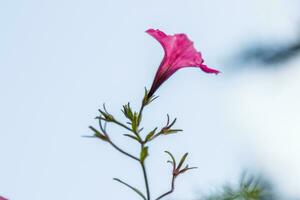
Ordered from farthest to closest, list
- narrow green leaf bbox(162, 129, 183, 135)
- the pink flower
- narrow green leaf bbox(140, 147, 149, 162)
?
1. the pink flower
2. narrow green leaf bbox(162, 129, 183, 135)
3. narrow green leaf bbox(140, 147, 149, 162)

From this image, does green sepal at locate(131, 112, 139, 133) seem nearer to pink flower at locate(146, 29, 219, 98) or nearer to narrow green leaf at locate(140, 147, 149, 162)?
narrow green leaf at locate(140, 147, 149, 162)

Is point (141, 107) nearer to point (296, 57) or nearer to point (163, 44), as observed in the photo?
point (163, 44)

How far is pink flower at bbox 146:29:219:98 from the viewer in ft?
5.31

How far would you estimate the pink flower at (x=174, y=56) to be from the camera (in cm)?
162

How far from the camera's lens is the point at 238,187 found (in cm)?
143

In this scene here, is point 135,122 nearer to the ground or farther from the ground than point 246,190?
farther from the ground

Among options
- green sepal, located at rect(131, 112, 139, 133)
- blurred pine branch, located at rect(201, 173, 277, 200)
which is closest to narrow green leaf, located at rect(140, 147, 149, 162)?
green sepal, located at rect(131, 112, 139, 133)

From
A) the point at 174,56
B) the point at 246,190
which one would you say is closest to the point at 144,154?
the point at 246,190

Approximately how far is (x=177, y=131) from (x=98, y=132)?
0.65 feet

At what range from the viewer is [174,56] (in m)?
1.72

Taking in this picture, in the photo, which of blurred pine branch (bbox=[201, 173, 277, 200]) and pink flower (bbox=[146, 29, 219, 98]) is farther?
pink flower (bbox=[146, 29, 219, 98])

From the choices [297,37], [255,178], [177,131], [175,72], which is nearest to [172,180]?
[177,131]

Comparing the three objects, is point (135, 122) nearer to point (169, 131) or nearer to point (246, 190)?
point (169, 131)

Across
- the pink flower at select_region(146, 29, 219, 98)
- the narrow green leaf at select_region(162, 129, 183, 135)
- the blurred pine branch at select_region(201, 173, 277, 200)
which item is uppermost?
the pink flower at select_region(146, 29, 219, 98)
